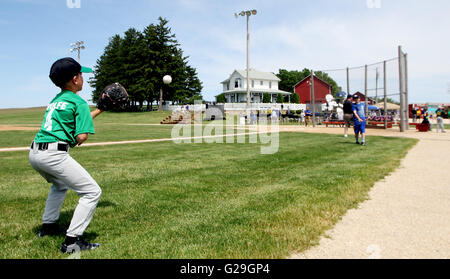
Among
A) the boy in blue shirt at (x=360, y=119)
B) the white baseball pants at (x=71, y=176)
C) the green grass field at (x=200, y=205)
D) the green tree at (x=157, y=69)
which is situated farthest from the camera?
the green tree at (x=157, y=69)

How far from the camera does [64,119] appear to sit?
3.05 m

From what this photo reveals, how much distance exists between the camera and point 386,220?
3.95 metres

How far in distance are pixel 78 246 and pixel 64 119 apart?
4.10 ft

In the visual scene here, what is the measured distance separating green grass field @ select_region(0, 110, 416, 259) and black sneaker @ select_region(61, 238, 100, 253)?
68 millimetres

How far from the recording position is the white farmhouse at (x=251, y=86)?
214 ft

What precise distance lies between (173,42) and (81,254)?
61.5m

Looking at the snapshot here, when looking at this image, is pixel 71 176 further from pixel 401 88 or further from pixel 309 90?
pixel 309 90

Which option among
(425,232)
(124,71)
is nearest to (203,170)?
(425,232)

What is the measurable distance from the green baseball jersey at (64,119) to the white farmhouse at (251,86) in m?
60.4

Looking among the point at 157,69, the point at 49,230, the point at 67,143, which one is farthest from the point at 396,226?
the point at 157,69

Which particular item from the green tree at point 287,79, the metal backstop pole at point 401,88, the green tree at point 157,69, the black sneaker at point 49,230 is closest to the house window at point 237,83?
the green tree at point 157,69

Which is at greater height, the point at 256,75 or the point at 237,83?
the point at 256,75

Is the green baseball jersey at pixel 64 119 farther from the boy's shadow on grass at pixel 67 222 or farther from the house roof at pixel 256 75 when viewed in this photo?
the house roof at pixel 256 75
